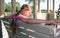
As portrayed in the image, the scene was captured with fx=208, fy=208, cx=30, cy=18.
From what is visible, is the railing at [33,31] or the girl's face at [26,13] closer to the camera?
the railing at [33,31]

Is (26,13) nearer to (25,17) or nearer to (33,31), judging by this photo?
(25,17)

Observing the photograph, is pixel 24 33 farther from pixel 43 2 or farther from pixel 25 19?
pixel 43 2

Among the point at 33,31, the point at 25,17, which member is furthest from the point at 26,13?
the point at 33,31

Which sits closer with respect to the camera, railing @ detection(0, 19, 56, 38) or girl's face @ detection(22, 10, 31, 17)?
railing @ detection(0, 19, 56, 38)

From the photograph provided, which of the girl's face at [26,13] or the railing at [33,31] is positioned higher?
the girl's face at [26,13]

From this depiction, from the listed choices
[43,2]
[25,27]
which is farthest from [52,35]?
[43,2]

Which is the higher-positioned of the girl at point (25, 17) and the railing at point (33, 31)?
the girl at point (25, 17)

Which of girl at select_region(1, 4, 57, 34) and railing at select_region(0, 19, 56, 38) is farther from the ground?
girl at select_region(1, 4, 57, 34)

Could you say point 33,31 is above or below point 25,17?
below

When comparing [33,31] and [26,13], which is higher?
[26,13]

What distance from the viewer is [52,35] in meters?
1.55

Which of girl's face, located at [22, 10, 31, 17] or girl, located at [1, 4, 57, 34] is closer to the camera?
girl, located at [1, 4, 57, 34]

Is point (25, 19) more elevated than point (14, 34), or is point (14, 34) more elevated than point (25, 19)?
point (25, 19)

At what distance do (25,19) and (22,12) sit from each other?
0.11 m
